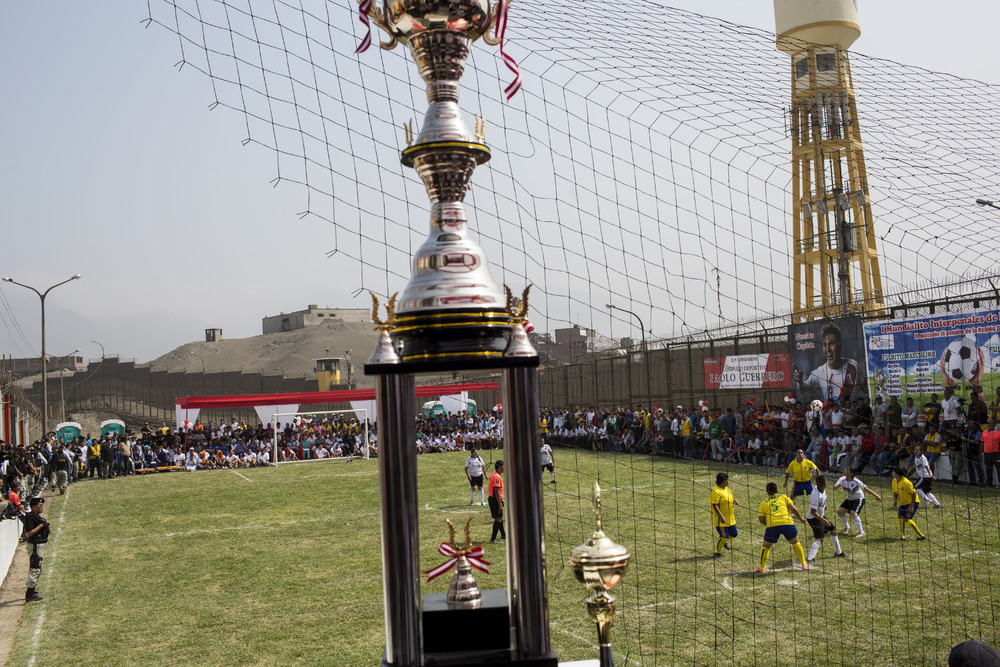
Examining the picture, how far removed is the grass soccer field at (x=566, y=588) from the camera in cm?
882

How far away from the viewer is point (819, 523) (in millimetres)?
12086

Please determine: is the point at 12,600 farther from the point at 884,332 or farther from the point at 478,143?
the point at 884,332

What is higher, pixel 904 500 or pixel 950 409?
pixel 950 409

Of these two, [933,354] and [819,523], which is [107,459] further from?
[933,354]

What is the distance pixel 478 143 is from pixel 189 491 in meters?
24.1

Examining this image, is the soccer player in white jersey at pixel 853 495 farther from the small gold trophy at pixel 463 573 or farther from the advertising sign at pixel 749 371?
the small gold trophy at pixel 463 573

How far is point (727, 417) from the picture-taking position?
23.5m

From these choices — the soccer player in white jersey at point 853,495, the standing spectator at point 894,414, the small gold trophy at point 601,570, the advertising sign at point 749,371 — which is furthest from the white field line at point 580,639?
the advertising sign at point 749,371

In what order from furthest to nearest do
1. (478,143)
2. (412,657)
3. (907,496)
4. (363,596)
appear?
(907,496)
(363,596)
(478,143)
(412,657)

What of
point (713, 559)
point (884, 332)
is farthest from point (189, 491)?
point (884, 332)

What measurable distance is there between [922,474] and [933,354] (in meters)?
4.78

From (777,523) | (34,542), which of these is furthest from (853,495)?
(34,542)

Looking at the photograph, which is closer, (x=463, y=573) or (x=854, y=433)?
(x=463, y=573)

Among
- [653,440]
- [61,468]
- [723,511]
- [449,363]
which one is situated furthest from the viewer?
[61,468]
